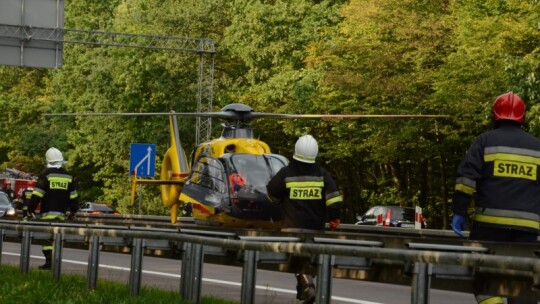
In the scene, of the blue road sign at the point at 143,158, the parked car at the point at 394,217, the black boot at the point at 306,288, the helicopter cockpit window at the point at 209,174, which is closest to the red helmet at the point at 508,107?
the black boot at the point at 306,288

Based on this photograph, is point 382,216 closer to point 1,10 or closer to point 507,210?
point 1,10

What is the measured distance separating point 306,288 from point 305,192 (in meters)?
1.63

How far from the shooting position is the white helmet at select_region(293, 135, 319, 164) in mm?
14344

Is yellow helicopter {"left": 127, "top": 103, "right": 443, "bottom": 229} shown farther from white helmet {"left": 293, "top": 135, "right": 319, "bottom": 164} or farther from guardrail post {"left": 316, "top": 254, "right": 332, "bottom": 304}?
guardrail post {"left": 316, "top": 254, "right": 332, "bottom": 304}

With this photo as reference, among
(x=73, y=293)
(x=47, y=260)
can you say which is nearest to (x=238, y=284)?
(x=73, y=293)

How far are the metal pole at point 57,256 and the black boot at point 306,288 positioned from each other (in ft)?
13.5

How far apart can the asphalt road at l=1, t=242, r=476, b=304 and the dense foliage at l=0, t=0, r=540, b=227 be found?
21.6 m

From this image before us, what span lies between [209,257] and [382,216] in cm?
3490

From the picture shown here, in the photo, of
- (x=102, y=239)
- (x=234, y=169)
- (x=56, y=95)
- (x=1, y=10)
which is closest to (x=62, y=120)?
(x=56, y=95)

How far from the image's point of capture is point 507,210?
10.6m

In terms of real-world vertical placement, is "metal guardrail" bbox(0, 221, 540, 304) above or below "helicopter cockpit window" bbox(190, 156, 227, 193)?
below

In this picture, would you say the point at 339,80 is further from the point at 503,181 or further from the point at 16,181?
the point at 503,181

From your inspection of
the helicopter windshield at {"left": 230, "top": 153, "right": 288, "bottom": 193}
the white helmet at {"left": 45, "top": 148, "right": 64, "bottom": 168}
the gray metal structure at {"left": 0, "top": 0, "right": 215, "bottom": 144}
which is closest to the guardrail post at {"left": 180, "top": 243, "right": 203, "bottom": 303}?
the white helmet at {"left": 45, "top": 148, "right": 64, "bottom": 168}

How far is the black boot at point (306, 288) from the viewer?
13.1 meters
